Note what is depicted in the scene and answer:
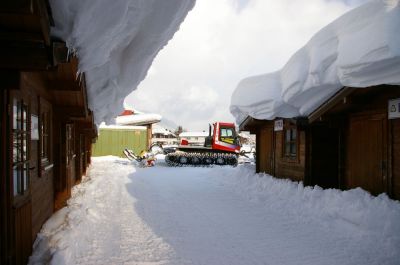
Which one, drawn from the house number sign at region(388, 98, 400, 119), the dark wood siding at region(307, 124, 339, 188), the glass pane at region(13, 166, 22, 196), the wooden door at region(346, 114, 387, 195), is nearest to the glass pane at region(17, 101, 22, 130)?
the glass pane at region(13, 166, 22, 196)

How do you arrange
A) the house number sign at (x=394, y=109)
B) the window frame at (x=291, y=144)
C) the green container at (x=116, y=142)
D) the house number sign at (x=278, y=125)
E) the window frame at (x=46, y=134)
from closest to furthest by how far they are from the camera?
the window frame at (x=46, y=134) < the house number sign at (x=394, y=109) < the window frame at (x=291, y=144) < the house number sign at (x=278, y=125) < the green container at (x=116, y=142)

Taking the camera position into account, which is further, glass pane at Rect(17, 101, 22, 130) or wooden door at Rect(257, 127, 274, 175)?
wooden door at Rect(257, 127, 274, 175)

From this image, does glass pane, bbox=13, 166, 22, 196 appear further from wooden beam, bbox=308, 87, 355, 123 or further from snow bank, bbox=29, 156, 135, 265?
wooden beam, bbox=308, 87, 355, 123

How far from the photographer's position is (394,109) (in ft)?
20.9

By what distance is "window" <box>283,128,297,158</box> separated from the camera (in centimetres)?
1047

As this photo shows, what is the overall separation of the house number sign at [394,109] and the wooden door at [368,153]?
0.48 m

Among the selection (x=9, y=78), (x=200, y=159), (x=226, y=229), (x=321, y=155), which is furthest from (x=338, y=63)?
(x=200, y=159)

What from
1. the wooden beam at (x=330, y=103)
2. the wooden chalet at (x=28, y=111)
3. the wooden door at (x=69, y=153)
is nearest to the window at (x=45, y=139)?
the wooden chalet at (x=28, y=111)

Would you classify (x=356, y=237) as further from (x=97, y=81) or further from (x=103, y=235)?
(x=97, y=81)

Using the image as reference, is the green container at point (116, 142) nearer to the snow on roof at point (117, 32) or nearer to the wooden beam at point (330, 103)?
the wooden beam at point (330, 103)

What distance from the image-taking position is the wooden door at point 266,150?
12047 mm

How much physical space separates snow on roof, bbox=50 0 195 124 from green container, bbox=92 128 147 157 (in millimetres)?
22863

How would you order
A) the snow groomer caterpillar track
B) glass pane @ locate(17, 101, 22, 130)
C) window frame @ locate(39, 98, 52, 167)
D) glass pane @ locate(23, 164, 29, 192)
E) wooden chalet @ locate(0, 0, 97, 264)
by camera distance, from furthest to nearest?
the snow groomer caterpillar track → window frame @ locate(39, 98, 52, 167) → glass pane @ locate(23, 164, 29, 192) → glass pane @ locate(17, 101, 22, 130) → wooden chalet @ locate(0, 0, 97, 264)

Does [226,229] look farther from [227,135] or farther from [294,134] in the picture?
[227,135]
